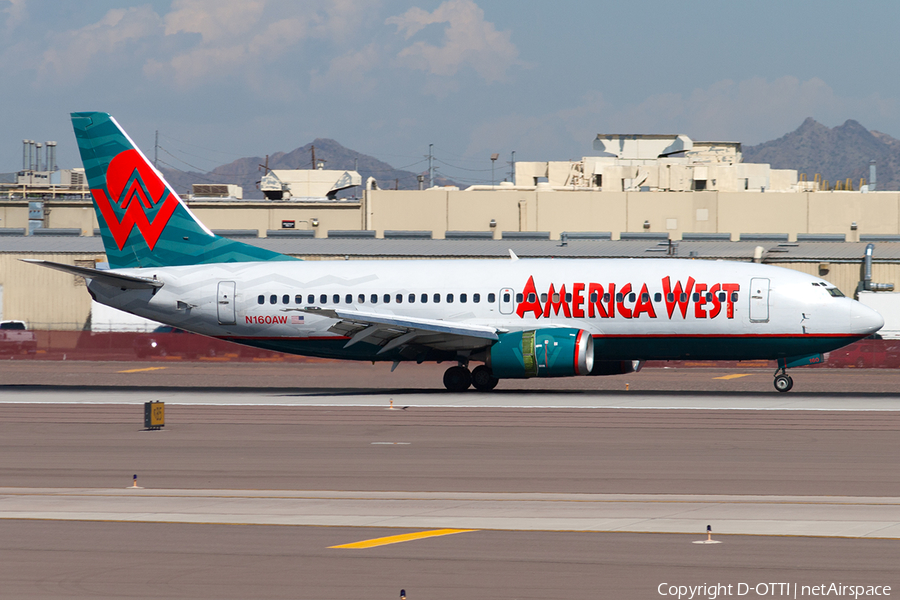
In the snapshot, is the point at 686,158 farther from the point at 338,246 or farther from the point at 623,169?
the point at 338,246

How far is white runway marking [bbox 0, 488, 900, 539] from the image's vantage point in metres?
16.0

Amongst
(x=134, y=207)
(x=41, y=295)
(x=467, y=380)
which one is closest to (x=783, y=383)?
(x=467, y=380)

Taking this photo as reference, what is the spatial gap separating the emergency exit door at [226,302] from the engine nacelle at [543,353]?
35.2ft

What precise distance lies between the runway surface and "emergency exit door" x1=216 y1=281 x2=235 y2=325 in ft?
19.4

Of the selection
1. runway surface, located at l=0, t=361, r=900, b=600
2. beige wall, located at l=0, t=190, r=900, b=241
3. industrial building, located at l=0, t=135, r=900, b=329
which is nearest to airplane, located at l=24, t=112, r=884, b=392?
runway surface, located at l=0, t=361, r=900, b=600

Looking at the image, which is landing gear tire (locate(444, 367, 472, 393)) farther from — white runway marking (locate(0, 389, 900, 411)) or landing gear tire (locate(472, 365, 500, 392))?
white runway marking (locate(0, 389, 900, 411))

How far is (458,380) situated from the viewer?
133 ft

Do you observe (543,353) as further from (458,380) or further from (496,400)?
(458,380)

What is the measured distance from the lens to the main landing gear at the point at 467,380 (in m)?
40.5

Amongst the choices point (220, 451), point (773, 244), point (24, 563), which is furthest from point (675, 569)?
point (773, 244)

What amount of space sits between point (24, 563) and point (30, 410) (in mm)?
22224

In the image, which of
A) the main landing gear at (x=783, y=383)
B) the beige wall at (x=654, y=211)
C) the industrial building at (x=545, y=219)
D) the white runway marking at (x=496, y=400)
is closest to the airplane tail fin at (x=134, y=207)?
the white runway marking at (x=496, y=400)

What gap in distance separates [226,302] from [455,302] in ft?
29.7

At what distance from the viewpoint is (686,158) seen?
11550cm
